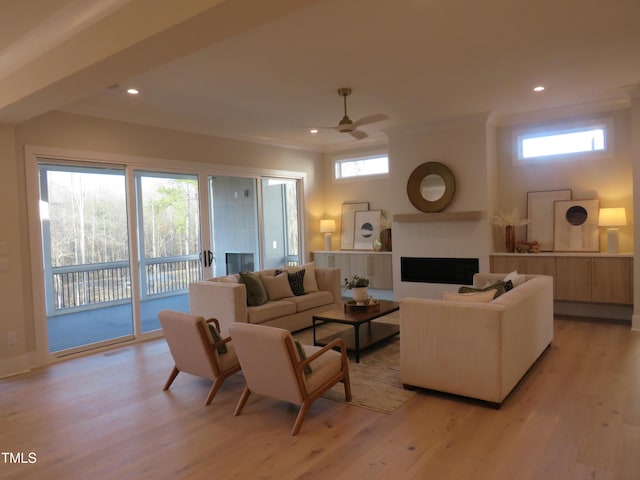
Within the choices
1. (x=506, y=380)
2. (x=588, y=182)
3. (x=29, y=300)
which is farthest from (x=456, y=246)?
(x=29, y=300)

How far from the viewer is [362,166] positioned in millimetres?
8258

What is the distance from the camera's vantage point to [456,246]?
21.9 feet

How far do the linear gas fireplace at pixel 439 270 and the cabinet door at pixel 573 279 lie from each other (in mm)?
1103

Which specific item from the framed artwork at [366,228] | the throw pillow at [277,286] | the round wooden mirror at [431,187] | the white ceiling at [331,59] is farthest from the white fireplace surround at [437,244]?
the throw pillow at [277,286]

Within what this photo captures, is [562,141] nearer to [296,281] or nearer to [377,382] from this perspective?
[296,281]

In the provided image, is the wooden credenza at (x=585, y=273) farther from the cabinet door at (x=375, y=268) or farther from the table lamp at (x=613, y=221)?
the cabinet door at (x=375, y=268)

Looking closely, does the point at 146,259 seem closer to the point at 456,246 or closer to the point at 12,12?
the point at 12,12

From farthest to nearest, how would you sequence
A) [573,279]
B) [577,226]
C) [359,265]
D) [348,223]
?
[348,223]
[359,265]
[577,226]
[573,279]

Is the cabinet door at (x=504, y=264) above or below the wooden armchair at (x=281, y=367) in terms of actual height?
above

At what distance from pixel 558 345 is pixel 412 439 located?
2.81 m

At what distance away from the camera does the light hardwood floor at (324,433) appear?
8.48 feet

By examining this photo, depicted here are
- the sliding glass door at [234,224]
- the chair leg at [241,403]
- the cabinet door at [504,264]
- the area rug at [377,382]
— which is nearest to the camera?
the chair leg at [241,403]

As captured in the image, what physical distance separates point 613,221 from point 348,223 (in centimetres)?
424

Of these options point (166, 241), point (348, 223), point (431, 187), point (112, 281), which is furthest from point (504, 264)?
point (112, 281)
